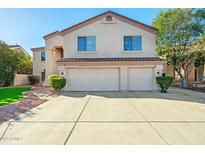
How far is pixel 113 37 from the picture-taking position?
19.1 metres

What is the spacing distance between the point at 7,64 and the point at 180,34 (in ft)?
72.4

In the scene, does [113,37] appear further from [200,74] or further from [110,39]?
[200,74]

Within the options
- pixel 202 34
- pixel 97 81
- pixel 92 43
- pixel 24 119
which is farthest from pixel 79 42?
pixel 202 34

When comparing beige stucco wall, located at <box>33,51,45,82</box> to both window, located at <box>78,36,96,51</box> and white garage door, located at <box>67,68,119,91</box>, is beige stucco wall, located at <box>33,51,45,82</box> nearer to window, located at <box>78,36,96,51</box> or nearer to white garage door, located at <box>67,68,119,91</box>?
window, located at <box>78,36,96,51</box>

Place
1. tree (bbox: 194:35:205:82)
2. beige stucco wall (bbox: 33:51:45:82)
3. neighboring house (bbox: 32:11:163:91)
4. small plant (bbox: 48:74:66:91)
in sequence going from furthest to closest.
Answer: beige stucco wall (bbox: 33:51:45:82), tree (bbox: 194:35:205:82), neighboring house (bbox: 32:11:163:91), small plant (bbox: 48:74:66:91)

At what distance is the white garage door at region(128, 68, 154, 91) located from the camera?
59.9ft

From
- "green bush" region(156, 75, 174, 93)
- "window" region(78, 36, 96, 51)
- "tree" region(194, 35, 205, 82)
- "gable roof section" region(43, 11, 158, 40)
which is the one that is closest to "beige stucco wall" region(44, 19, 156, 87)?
"gable roof section" region(43, 11, 158, 40)

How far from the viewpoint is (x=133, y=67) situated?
719 inches

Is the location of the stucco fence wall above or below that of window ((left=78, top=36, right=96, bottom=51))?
below

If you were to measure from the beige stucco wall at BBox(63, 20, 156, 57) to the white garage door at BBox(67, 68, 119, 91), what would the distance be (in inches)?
71.2

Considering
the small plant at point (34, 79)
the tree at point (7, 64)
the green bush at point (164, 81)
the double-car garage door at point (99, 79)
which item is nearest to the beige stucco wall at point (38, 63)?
the small plant at point (34, 79)

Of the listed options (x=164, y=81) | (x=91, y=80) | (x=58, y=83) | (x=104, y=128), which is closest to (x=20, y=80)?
(x=58, y=83)
